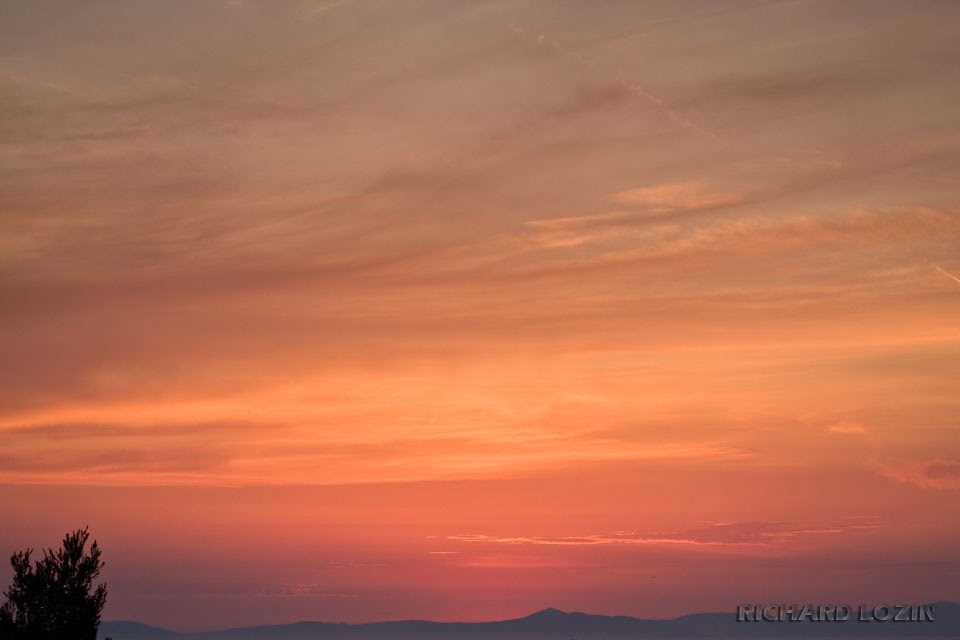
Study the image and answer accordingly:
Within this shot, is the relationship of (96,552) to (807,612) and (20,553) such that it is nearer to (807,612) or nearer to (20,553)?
(20,553)

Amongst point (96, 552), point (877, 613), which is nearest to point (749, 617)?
point (877, 613)

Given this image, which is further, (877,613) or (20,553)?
(877,613)

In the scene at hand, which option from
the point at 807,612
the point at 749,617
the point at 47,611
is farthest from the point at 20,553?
the point at 749,617

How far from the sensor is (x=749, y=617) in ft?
297

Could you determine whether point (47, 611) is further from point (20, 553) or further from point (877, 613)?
point (877, 613)

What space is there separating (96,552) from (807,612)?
52.6m

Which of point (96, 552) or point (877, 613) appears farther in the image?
point (877, 613)

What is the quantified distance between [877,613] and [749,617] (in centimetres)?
1038

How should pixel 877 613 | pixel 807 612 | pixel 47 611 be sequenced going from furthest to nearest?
pixel 877 613 → pixel 807 612 → pixel 47 611

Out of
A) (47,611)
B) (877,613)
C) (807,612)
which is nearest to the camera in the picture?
(47,611)

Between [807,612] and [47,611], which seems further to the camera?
[807,612]

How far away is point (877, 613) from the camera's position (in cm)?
8544

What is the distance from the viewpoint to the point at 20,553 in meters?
48.9

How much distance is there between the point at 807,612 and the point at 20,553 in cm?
5564
